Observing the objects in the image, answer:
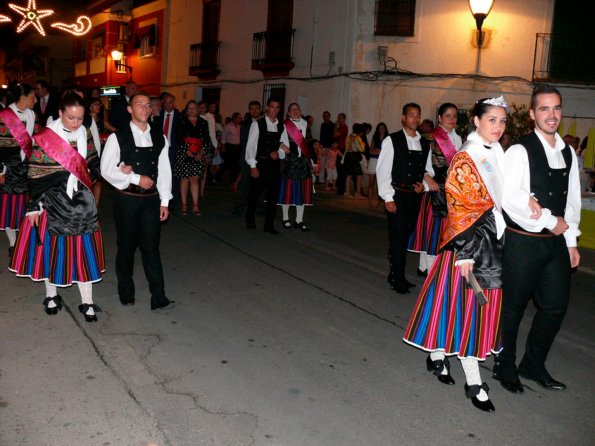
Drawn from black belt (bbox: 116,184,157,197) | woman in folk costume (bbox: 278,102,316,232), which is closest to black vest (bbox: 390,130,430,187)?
black belt (bbox: 116,184,157,197)

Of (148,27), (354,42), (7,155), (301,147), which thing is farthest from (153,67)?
(7,155)

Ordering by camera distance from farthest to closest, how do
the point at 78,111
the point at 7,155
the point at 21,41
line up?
the point at 21,41, the point at 7,155, the point at 78,111

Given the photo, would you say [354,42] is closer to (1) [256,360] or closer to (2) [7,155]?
(2) [7,155]

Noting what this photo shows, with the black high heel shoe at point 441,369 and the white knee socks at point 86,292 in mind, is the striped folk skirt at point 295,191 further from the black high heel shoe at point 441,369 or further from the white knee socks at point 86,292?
the black high heel shoe at point 441,369

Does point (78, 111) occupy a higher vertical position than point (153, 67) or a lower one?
lower

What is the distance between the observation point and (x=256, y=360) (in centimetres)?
468

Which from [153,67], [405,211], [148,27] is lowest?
[405,211]

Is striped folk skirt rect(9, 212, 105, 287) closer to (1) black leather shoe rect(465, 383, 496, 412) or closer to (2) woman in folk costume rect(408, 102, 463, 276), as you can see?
(1) black leather shoe rect(465, 383, 496, 412)

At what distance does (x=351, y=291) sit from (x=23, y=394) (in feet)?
11.9

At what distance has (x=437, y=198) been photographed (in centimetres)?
700

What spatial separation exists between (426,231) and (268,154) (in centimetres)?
354

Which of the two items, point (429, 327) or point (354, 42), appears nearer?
point (429, 327)

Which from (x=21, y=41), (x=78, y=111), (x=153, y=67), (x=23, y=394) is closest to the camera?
(x=23, y=394)

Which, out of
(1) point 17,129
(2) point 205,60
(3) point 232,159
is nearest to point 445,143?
(1) point 17,129
